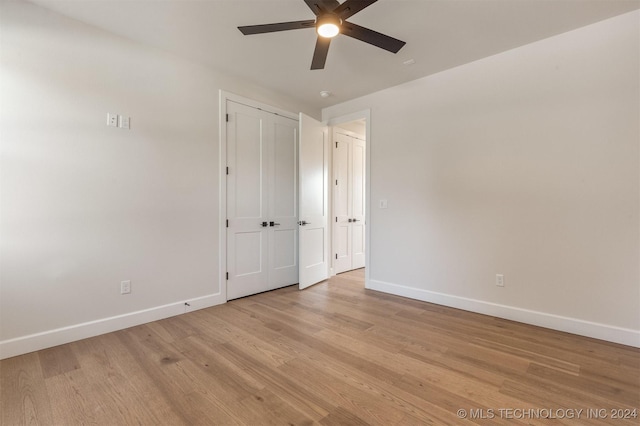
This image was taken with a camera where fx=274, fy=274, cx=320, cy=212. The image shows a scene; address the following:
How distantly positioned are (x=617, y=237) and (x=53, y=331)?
187 inches

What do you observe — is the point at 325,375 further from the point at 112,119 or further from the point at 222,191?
the point at 112,119

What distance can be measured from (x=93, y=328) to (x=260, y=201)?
2094mm

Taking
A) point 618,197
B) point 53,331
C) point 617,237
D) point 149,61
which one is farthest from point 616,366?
point 149,61

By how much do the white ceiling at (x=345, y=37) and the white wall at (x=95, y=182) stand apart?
0.29 metres

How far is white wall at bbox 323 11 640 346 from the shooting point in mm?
2305

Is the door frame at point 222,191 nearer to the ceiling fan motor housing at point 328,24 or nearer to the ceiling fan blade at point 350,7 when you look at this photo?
the ceiling fan motor housing at point 328,24

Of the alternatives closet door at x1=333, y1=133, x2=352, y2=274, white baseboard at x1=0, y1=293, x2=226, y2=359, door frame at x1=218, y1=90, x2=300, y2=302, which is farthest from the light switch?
closet door at x1=333, y1=133, x2=352, y2=274

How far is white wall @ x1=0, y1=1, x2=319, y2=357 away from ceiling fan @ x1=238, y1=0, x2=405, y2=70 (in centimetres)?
143

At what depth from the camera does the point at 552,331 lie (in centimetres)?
252

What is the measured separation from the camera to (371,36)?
1.98m

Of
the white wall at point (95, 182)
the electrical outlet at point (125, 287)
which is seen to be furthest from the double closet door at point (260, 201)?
the electrical outlet at point (125, 287)

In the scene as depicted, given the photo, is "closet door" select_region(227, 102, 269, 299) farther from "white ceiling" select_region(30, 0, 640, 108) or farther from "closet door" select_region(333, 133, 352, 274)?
"closet door" select_region(333, 133, 352, 274)

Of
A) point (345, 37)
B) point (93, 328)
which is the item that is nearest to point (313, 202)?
point (345, 37)

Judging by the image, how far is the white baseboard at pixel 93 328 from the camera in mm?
2088
